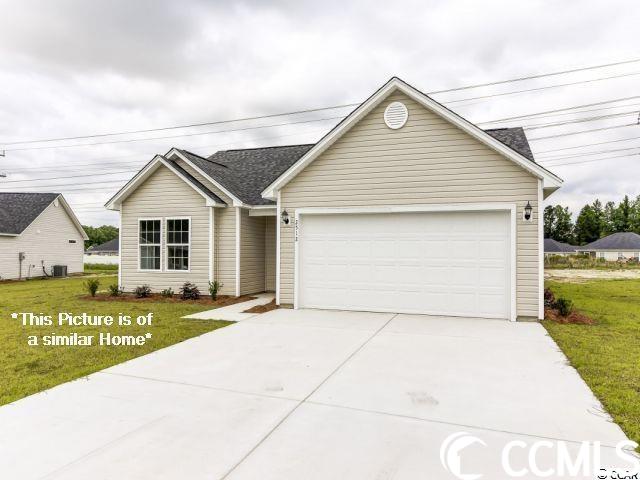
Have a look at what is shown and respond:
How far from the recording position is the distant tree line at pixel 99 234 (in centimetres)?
7237

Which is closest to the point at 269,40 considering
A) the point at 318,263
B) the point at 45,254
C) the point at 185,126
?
the point at 318,263

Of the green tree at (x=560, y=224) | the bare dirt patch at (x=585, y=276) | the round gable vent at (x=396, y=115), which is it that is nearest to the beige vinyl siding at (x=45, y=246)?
the round gable vent at (x=396, y=115)

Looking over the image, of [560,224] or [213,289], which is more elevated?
[560,224]

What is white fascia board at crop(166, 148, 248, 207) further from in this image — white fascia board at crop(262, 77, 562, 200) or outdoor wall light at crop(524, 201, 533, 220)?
outdoor wall light at crop(524, 201, 533, 220)

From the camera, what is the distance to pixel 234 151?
704 inches

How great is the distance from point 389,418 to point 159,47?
13.2 metres

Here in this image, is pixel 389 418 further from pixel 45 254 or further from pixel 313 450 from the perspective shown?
pixel 45 254

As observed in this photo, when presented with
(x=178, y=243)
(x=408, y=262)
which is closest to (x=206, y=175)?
(x=178, y=243)

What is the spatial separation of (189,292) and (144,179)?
418 cm

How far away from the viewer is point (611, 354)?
19.6ft

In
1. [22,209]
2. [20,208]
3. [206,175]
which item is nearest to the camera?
[206,175]

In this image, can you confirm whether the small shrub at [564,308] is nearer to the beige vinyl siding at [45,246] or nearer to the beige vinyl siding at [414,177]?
the beige vinyl siding at [414,177]

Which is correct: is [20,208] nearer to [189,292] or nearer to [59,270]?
[59,270]

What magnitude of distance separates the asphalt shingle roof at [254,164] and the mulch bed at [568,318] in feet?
12.1
